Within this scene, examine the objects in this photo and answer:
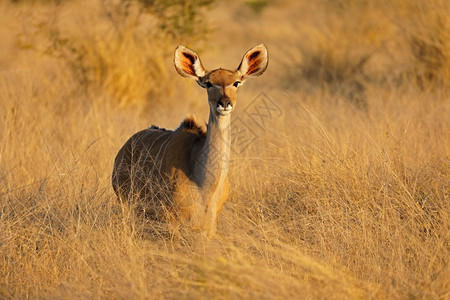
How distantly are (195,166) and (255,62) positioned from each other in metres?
1.05

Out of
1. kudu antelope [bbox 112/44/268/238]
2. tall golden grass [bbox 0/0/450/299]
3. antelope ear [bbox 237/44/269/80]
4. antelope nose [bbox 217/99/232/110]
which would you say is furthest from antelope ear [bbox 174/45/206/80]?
tall golden grass [bbox 0/0/450/299]

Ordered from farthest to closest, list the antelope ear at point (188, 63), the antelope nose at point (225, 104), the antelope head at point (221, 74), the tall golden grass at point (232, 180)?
the antelope ear at point (188, 63) < the antelope head at point (221, 74) < the antelope nose at point (225, 104) < the tall golden grass at point (232, 180)

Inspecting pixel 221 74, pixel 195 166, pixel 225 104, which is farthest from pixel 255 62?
pixel 195 166

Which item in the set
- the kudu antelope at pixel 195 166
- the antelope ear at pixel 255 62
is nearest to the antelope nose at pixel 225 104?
the kudu antelope at pixel 195 166

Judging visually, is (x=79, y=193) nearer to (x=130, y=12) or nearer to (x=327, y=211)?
(x=327, y=211)

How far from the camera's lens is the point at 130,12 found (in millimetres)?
11219

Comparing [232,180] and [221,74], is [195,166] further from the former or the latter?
[232,180]

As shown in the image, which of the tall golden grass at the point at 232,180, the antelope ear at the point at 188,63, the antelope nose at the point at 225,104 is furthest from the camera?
the antelope ear at the point at 188,63

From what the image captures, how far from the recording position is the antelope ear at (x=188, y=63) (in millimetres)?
5368

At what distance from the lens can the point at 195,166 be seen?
5242 millimetres

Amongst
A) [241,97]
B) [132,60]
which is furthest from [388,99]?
[132,60]

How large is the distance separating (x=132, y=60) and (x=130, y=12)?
98 centimetres

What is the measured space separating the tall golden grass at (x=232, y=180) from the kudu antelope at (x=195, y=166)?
218 millimetres

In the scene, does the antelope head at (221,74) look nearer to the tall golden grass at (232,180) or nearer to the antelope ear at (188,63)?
Result: the antelope ear at (188,63)
